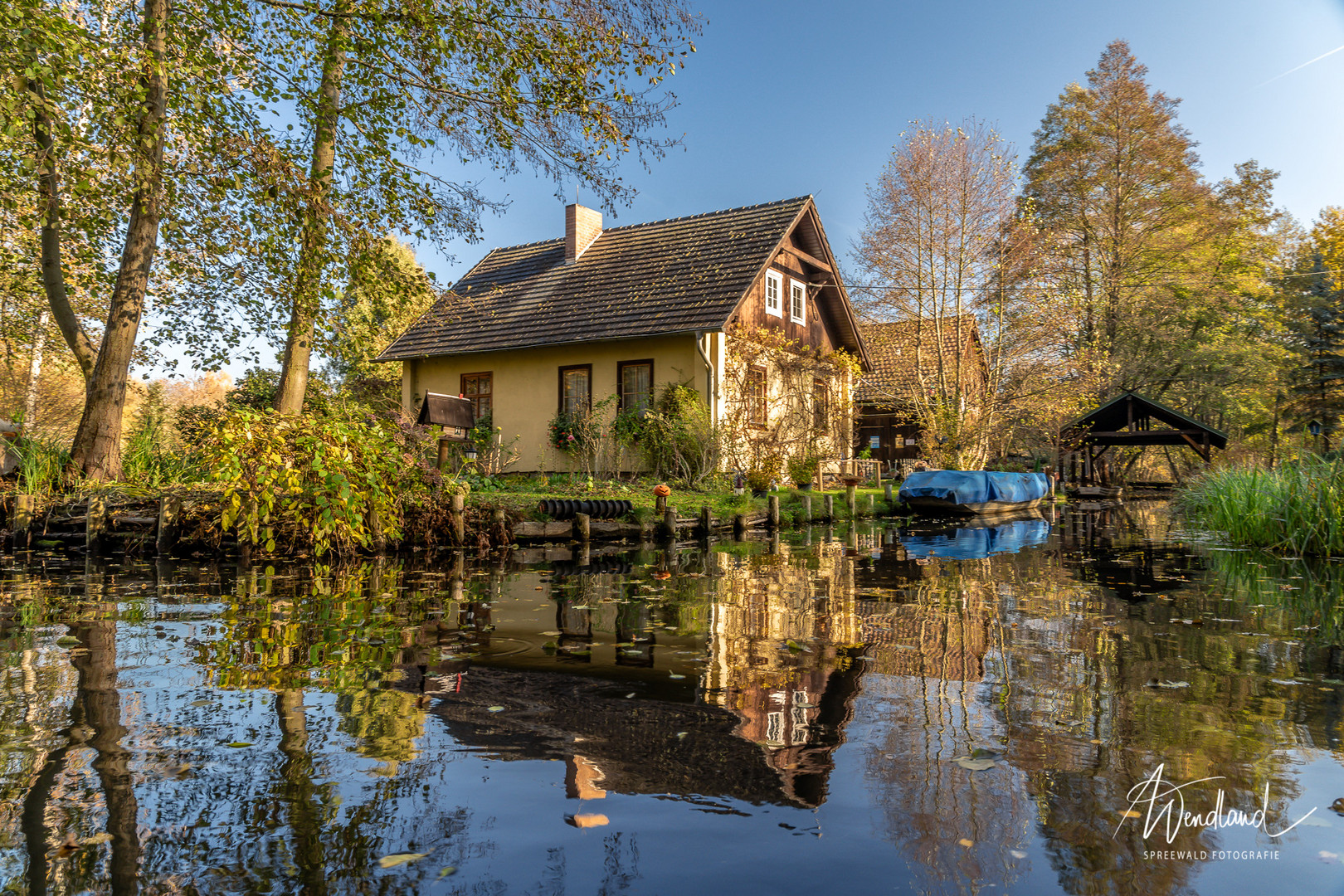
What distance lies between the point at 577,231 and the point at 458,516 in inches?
575

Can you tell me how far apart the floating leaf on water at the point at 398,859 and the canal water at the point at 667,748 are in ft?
0.04

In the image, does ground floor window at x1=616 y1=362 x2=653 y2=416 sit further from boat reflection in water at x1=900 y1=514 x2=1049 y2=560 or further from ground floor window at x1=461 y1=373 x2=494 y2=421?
boat reflection in water at x1=900 y1=514 x2=1049 y2=560

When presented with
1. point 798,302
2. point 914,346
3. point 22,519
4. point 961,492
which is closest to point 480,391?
point 798,302

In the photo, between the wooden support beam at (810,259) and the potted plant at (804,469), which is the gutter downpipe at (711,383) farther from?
the wooden support beam at (810,259)

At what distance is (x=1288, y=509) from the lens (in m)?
10.7

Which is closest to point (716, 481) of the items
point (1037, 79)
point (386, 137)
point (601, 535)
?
point (601, 535)

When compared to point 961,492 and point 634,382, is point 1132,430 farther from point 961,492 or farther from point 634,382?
point 634,382

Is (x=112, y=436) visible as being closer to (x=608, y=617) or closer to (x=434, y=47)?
(x=434, y=47)

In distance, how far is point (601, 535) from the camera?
512 inches

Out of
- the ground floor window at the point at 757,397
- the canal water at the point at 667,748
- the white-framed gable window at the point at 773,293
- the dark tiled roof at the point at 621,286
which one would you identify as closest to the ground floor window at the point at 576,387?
the dark tiled roof at the point at 621,286

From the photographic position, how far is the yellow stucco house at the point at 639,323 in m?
19.3

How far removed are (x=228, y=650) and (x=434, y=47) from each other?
8.93 m

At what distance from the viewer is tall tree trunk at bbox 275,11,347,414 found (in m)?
11.2

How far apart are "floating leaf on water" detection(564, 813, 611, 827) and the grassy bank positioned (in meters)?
11.6
